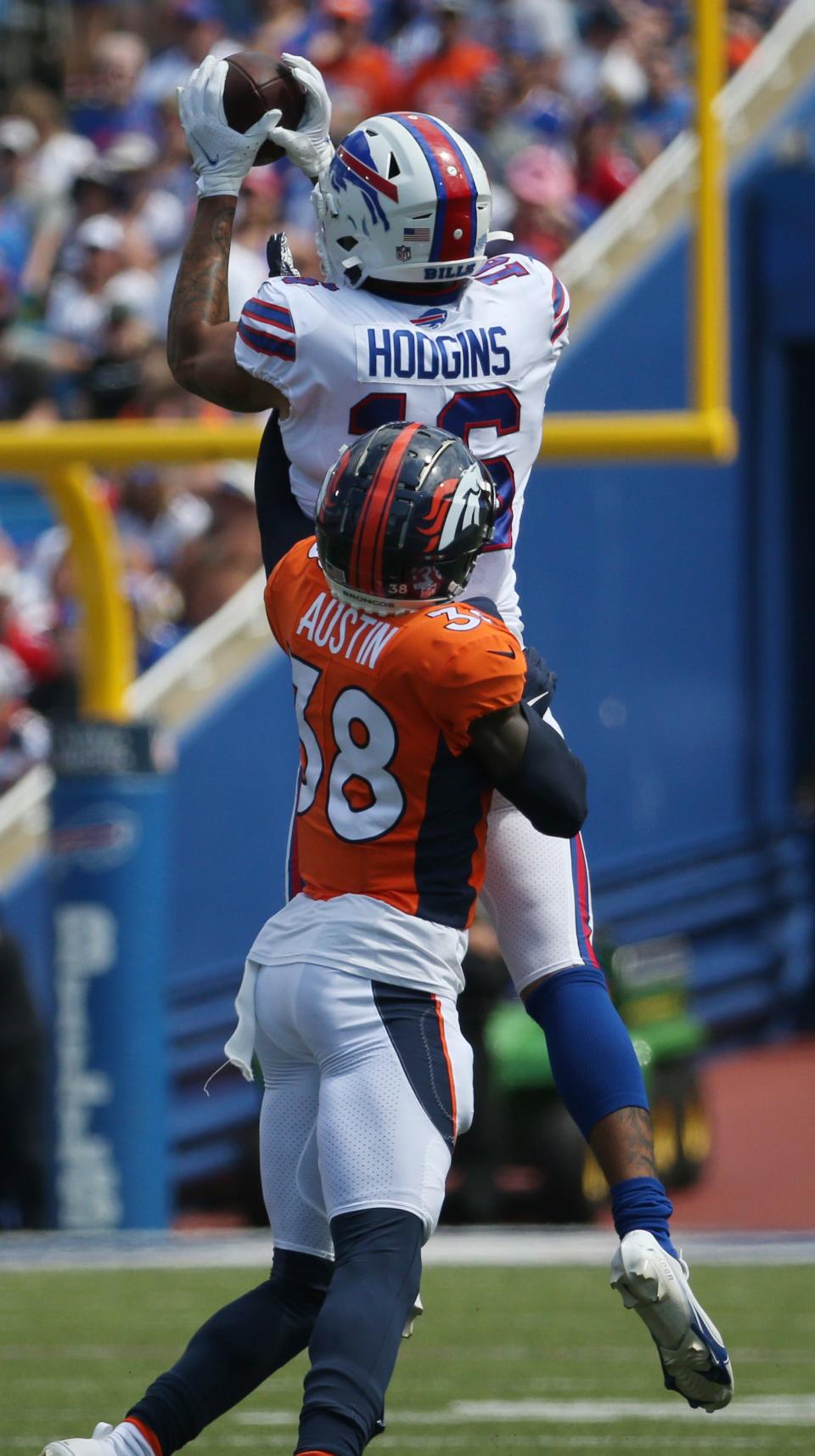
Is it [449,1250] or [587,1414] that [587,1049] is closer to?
[587,1414]

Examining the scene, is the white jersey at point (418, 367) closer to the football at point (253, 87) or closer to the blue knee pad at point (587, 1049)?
the football at point (253, 87)

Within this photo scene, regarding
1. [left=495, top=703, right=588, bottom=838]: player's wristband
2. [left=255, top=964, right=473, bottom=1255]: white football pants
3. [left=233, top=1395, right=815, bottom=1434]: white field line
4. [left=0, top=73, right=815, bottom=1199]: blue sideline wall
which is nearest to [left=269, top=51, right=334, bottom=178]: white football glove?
[left=495, top=703, right=588, bottom=838]: player's wristband

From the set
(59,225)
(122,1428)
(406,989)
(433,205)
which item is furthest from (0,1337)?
(59,225)

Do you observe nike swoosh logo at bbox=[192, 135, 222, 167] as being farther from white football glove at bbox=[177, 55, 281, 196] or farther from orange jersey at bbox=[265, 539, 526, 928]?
orange jersey at bbox=[265, 539, 526, 928]

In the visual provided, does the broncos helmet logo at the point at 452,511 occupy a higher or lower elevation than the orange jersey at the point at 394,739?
higher

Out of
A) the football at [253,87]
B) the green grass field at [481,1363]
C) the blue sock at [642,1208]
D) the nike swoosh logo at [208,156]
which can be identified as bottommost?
the green grass field at [481,1363]

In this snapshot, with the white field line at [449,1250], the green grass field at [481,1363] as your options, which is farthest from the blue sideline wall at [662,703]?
the green grass field at [481,1363]

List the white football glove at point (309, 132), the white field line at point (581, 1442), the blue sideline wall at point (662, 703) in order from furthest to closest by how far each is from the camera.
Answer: the blue sideline wall at point (662, 703)
the white field line at point (581, 1442)
the white football glove at point (309, 132)

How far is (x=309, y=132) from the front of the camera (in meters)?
3.77

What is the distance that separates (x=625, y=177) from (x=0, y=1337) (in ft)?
19.7

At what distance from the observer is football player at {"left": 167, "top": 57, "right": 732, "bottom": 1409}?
342cm

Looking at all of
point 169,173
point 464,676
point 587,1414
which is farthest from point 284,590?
Result: point 169,173

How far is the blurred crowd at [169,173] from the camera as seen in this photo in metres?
9.34

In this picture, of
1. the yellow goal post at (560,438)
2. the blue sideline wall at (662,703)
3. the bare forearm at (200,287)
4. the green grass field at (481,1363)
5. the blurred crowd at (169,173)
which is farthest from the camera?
the blue sideline wall at (662,703)
